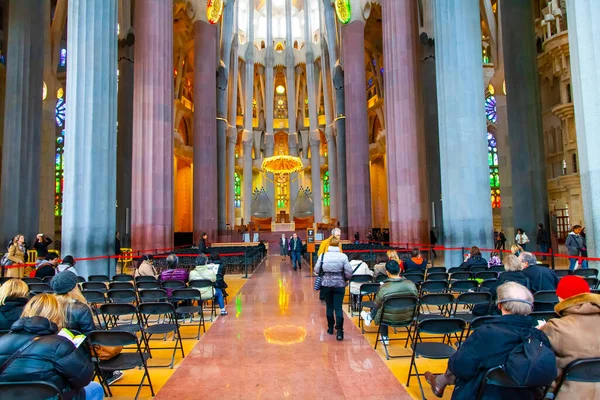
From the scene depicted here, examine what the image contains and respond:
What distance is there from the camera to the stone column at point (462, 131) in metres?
13.4

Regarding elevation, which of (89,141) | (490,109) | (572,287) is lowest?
(572,287)

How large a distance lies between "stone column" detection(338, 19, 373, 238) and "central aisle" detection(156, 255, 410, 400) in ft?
69.0

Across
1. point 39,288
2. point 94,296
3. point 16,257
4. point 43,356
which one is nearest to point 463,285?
point 94,296

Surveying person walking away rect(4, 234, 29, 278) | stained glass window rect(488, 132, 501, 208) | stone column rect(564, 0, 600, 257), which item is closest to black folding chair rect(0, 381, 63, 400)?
stone column rect(564, 0, 600, 257)

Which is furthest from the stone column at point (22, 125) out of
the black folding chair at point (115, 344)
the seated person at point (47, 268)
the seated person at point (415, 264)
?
the black folding chair at point (115, 344)

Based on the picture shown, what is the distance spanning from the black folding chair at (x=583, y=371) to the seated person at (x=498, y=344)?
18 cm

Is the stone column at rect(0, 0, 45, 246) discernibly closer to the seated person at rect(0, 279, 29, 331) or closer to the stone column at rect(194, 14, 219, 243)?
the stone column at rect(194, 14, 219, 243)

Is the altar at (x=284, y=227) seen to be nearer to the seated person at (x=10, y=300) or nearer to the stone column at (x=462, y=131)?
the stone column at (x=462, y=131)

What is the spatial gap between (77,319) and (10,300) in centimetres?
61

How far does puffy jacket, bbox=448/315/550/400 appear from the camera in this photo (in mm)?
2607

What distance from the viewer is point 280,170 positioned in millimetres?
39656

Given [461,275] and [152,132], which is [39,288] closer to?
[461,275]

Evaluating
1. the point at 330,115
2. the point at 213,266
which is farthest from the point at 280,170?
the point at 213,266

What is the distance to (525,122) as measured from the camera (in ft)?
63.9
